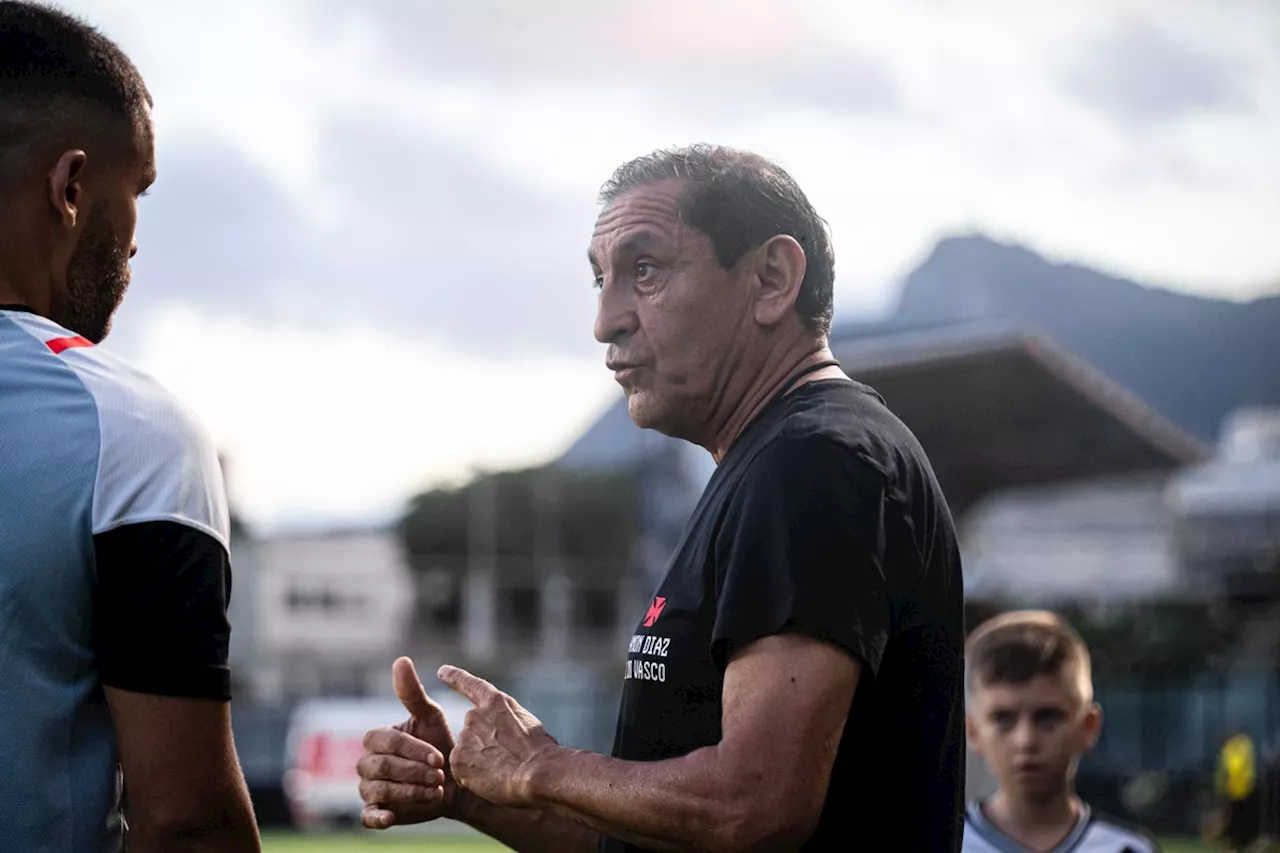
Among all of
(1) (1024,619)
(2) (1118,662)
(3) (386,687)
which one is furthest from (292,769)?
(3) (386,687)

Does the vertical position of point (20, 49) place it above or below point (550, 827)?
above

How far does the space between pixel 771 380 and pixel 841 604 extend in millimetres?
662

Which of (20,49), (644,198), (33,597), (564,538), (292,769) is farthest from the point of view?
(564,538)

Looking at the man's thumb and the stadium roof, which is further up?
the stadium roof

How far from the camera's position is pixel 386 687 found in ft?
251

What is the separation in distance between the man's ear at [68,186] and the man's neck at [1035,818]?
→ 346 cm

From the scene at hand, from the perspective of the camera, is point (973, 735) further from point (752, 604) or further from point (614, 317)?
point (752, 604)

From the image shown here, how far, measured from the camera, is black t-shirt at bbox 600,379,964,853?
2621 millimetres

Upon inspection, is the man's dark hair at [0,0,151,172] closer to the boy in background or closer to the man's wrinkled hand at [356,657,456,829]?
the man's wrinkled hand at [356,657,456,829]

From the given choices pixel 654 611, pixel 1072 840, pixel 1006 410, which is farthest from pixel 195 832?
pixel 1006 410

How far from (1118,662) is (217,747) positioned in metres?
27.8

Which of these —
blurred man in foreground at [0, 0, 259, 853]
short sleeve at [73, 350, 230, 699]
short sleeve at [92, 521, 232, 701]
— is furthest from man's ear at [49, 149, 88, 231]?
short sleeve at [92, 521, 232, 701]

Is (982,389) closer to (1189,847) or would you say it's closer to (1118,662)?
(1189,847)

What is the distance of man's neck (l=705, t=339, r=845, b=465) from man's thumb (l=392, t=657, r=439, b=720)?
778 millimetres
